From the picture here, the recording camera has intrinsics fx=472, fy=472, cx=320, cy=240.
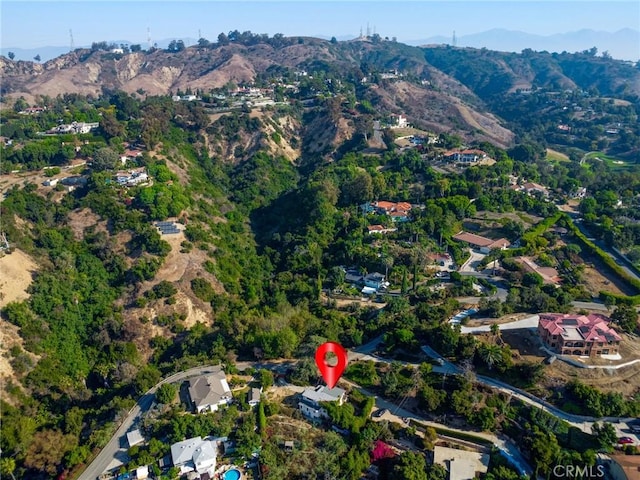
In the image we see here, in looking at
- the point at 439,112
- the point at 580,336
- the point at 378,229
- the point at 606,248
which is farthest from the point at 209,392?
the point at 439,112

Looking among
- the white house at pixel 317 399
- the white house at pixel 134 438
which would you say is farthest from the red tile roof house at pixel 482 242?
the white house at pixel 134 438

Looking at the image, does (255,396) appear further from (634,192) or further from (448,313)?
(634,192)

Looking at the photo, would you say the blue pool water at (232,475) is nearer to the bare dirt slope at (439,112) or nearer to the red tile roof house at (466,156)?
the red tile roof house at (466,156)

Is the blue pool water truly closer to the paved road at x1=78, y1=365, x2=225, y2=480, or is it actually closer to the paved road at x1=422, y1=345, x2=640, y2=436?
the paved road at x1=78, y1=365, x2=225, y2=480

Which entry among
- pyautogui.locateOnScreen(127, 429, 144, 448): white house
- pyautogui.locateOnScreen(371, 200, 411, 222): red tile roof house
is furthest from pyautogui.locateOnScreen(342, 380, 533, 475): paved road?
pyautogui.locateOnScreen(371, 200, 411, 222): red tile roof house

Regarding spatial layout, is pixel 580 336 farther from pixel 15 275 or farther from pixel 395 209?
pixel 15 275

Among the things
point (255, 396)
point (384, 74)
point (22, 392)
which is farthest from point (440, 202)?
point (384, 74)
